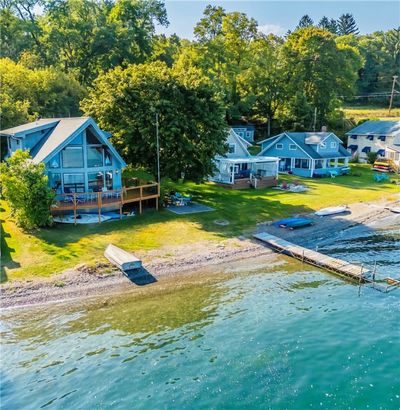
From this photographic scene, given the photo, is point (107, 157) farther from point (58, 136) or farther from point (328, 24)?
point (328, 24)

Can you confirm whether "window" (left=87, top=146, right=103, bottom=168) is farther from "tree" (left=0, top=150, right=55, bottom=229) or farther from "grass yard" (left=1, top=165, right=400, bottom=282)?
→ "grass yard" (left=1, top=165, right=400, bottom=282)

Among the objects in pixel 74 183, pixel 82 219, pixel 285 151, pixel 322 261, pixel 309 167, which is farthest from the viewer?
pixel 285 151

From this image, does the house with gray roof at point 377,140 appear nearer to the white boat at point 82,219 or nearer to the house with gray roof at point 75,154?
the house with gray roof at point 75,154

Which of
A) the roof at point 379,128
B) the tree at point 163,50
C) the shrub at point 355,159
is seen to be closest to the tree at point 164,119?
the roof at point 379,128

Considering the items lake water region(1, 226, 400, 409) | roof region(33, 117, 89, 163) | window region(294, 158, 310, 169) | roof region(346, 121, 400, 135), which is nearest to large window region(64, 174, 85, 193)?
roof region(33, 117, 89, 163)

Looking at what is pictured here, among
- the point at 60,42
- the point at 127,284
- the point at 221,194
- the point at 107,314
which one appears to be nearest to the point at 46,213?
the point at 127,284

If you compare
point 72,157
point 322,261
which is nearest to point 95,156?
point 72,157
